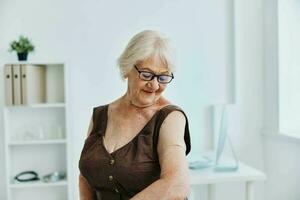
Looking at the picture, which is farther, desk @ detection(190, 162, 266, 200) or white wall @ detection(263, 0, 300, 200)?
white wall @ detection(263, 0, 300, 200)

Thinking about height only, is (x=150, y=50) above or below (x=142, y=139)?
above

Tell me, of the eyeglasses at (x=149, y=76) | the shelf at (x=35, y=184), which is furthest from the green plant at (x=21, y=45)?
the eyeglasses at (x=149, y=76)

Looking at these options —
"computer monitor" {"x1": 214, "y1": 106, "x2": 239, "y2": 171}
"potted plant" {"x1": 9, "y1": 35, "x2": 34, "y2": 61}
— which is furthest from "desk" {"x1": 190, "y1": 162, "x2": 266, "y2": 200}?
"potted plant" {"x1": 9, "y1": 35, "x2": 34, "y2": 61}

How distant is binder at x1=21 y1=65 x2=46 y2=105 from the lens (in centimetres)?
294

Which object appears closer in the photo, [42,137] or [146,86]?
[146,86]

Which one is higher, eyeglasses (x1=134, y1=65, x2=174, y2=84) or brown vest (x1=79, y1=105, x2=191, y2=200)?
eyeglasses (x1=134, y1=65, x2=174, y2=84)

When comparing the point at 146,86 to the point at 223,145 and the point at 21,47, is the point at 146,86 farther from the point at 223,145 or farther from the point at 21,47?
the point at 21,47

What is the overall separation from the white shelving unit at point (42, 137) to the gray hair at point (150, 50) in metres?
2.00

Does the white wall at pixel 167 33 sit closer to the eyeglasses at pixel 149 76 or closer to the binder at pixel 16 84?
the binder at pixel 16 84

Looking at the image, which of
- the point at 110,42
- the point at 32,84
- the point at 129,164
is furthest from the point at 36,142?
the point at 129,164

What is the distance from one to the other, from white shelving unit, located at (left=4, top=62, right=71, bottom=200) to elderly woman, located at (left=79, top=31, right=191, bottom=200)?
190cm

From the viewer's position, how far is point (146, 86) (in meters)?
1.28

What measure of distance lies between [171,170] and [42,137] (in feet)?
7.34

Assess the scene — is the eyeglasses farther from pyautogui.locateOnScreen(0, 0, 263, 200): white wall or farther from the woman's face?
pyautogui.locateOnScreen(0, 0, 263, 200): white wall
